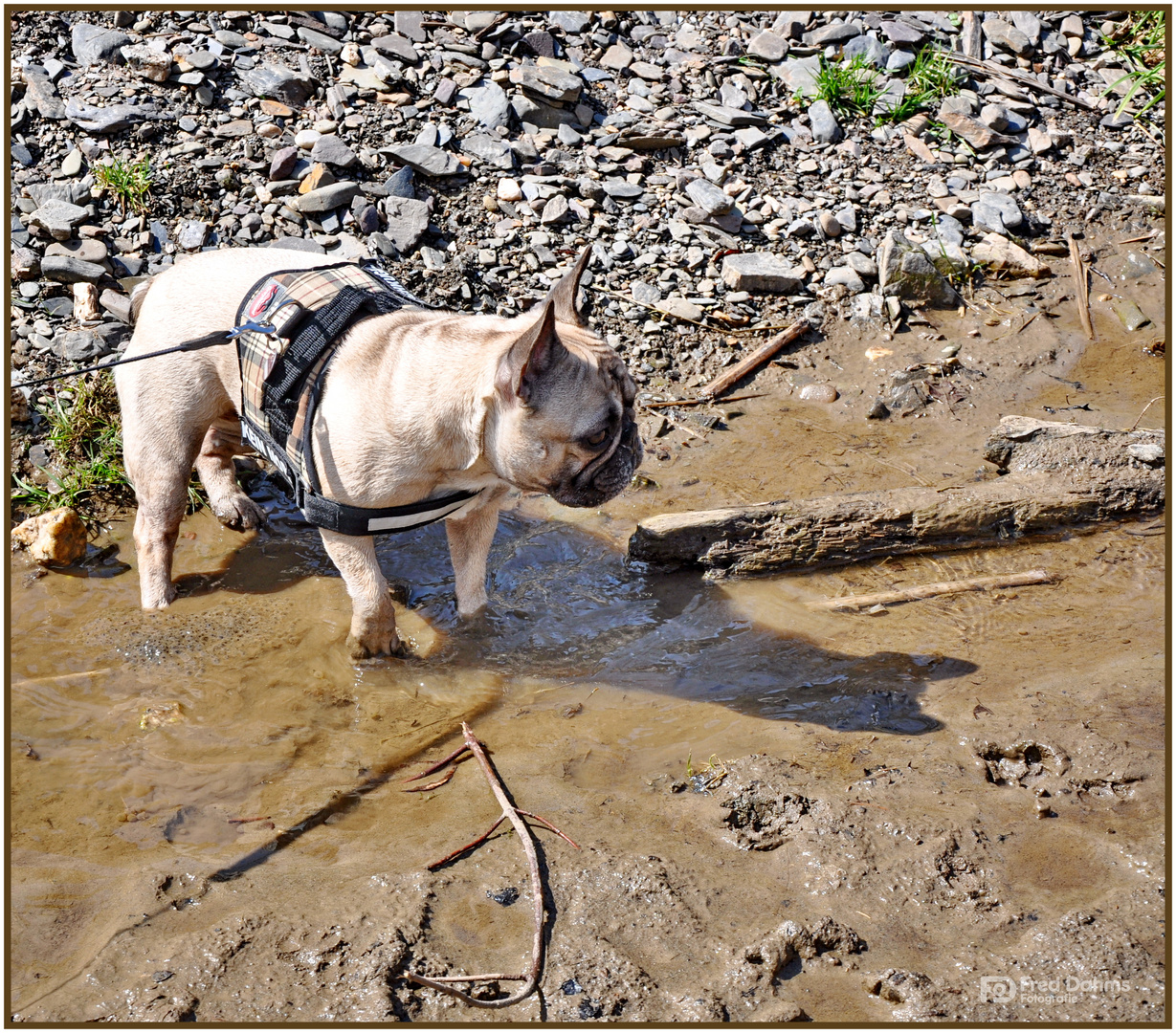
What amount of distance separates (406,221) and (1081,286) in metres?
5.48

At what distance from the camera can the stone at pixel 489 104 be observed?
25.9 ft

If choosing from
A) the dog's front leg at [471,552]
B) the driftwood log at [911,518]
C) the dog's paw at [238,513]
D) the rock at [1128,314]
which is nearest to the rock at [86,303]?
the dog's paw at [238,513]

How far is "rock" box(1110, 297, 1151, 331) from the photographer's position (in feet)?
24.1

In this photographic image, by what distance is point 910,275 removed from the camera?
7.34 meters

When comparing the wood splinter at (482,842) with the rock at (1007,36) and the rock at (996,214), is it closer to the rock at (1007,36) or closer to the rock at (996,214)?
the rock at (996,214)

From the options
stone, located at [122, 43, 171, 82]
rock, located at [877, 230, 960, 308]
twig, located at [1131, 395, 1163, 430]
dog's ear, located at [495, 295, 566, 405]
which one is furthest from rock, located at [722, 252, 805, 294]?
stone, located at [122, 43, 171, 82]

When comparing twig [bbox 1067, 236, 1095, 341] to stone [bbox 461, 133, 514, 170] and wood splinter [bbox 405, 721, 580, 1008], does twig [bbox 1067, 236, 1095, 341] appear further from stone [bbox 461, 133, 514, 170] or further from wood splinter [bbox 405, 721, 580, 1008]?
wood splinter [bbox 405, 721, 580, 1008]

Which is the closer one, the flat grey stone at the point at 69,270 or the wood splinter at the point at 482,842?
the wood splinter at the point at 482,842

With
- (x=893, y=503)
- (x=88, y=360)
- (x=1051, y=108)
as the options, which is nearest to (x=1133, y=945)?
(x=893, y=503)

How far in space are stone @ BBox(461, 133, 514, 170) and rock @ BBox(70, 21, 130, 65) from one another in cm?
293

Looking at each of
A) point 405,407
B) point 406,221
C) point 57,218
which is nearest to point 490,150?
point 406,221

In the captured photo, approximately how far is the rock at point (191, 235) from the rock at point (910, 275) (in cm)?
526

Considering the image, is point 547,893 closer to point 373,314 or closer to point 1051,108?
point 373,314

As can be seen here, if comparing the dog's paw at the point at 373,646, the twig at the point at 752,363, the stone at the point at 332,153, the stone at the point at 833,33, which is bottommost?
the dog's paw at the point at 373,646
